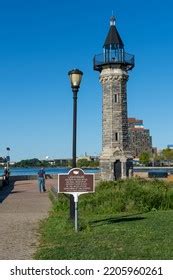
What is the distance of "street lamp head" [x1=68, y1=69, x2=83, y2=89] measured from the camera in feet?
46.7

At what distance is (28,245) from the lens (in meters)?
10.8

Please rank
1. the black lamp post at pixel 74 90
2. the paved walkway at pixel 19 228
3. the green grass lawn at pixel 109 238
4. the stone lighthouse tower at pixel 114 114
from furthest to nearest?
the stone lighthouse tower at pixel 114 114
the black lamp post at pixel 74 90
the paved walkway at pixel 19 228
the green grass lawn at pixel 109 238

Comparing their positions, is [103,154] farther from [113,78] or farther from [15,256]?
[15,256]

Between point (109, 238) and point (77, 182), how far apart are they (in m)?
2.16

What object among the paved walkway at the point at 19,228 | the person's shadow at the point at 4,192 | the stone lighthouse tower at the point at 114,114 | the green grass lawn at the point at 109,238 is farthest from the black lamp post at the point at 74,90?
the stone lighthouse tower at the point at 114,114

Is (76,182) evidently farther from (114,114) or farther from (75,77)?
(114,114)

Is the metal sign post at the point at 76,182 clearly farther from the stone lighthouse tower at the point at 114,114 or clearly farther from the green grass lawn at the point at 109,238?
the stone lighthouse tower at the point at 114,114

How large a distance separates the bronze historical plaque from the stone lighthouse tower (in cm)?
3393

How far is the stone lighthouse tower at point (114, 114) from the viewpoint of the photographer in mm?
47031

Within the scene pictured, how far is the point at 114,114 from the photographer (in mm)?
47094

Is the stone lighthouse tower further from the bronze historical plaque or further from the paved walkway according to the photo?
the bronze historical plaque

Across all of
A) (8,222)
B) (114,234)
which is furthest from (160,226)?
(8,222)

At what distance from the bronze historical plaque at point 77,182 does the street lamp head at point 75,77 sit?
→ 2.87m

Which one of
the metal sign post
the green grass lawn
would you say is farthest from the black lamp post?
the metal sign post
